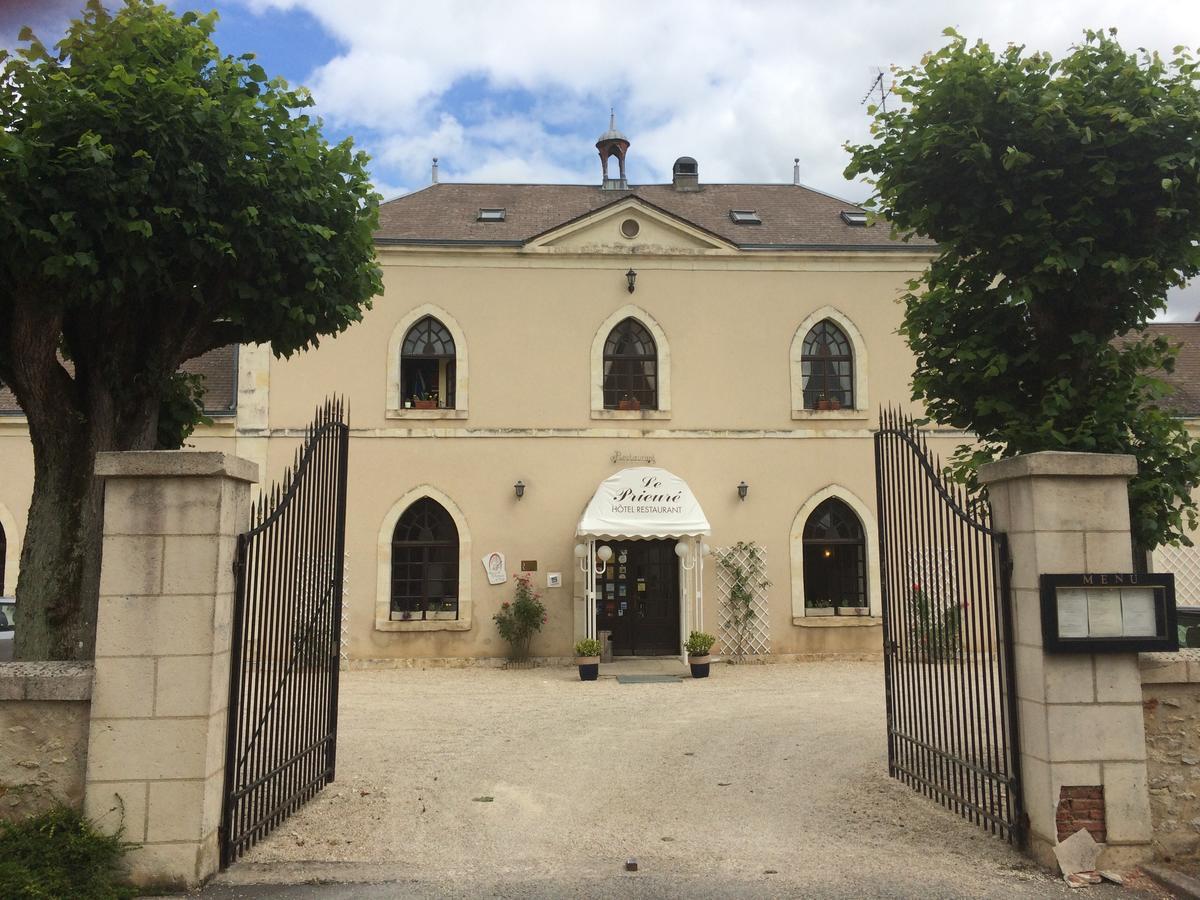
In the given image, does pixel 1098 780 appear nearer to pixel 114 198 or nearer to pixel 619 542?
pixel 114 198

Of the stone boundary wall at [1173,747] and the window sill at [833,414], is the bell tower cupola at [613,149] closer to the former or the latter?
the window sill at [833,414]

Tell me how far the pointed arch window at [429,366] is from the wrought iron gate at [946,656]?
9.31m

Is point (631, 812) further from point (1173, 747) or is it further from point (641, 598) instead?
point (641, 598)

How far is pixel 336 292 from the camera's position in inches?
260

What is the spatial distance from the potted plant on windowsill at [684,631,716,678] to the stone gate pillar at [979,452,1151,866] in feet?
28.6

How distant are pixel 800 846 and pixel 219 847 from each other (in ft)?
11.0

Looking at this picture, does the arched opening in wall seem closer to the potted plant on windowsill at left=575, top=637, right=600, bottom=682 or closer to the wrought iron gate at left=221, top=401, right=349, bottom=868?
the potted plant on windowsill at left=575, top=637, right=600, bottom=682

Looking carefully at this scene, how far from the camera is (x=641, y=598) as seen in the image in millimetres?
15898

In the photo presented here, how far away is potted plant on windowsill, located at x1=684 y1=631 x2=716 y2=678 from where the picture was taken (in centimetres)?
1412

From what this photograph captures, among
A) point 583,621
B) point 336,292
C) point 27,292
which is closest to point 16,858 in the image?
point 27,292

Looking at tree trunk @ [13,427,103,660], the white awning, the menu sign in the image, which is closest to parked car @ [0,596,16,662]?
tree trunk @ [13,427,103,660]

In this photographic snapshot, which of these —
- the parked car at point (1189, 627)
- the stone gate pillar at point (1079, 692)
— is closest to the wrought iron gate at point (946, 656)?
the stone gate pillar at point (1079, 692)

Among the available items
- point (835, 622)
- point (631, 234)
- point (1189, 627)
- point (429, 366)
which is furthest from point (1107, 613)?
point (429, 366)

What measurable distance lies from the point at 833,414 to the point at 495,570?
6.20 meters
